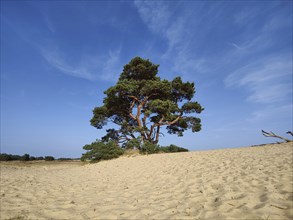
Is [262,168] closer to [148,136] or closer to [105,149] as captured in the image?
[105,149]

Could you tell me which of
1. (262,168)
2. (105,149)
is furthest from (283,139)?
(105,149)

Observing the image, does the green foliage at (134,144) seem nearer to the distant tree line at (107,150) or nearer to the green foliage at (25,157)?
the distant tree line at (107,150)

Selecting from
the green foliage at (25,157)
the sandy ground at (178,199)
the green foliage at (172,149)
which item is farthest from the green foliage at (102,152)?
the green foliage at (25,157)

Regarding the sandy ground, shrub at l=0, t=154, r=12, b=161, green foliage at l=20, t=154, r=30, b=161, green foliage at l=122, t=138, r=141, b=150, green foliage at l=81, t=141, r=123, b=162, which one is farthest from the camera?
green foliage at l=20, t=154, r=30, b=161

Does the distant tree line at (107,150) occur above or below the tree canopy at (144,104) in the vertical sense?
below

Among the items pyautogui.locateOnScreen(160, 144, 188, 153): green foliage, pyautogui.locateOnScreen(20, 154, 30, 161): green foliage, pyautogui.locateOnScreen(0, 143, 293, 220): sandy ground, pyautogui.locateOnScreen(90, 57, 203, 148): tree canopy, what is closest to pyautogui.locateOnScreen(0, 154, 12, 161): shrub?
pyautogui.locateOnScreen(20, 154, 30, 161): green foliage

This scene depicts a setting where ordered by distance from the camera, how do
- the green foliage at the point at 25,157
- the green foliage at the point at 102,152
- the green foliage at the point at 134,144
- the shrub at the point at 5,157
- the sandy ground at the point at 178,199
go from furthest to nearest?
the green foliage at the point at 25,157 < the shrub at the point at 5,157 < the green foliage at the point at 134,144 < the green foliage at the point at 102,152 < the sandy ground at the point at 178,199

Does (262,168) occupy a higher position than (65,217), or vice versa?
(262,168)

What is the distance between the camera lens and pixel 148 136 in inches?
800

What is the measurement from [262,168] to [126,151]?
41.7ft

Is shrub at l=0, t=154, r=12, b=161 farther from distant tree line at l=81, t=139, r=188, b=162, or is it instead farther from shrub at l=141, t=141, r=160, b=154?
shrub at l=141, t=141, r=160, b=154

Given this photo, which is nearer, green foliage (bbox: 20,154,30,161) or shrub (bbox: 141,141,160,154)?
shrub (bbox: 141,141,160,154)

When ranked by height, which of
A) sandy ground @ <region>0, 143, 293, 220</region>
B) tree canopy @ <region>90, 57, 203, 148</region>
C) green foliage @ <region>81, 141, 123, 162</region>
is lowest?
sandy ground @ <region>0, 143, 293, 220</region>

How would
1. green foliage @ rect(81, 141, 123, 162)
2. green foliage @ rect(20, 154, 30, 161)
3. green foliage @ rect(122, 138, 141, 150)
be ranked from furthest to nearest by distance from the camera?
green foliage @ rect(20, 154, 30, 161), green foliage @ rect(122, 138, 141, 150), green foliage @ rect(81, 141, 123, 162)
